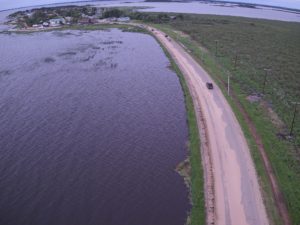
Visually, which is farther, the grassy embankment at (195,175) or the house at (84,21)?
the house at (84,21)

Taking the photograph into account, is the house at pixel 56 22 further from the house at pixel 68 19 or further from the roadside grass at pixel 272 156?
the roadside grass at pixel 272 156

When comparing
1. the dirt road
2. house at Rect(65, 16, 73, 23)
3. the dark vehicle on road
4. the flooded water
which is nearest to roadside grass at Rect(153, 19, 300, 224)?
the dirt road

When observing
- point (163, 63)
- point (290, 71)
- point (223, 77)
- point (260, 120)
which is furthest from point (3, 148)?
point (290, 71)

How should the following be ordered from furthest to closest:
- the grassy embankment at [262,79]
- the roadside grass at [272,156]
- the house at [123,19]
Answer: the house at [123,19], the grassy embankment at [262,79], the roadside grass at [272,156]

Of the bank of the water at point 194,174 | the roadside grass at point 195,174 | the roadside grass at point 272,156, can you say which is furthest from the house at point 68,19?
the bank of the water at point 194,174

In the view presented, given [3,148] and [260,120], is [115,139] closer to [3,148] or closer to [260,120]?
[3,148]

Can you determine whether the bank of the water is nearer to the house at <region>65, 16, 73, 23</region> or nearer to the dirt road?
the dirt road

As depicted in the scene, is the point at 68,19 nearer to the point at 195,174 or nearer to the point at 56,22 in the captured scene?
the point at 56,22
